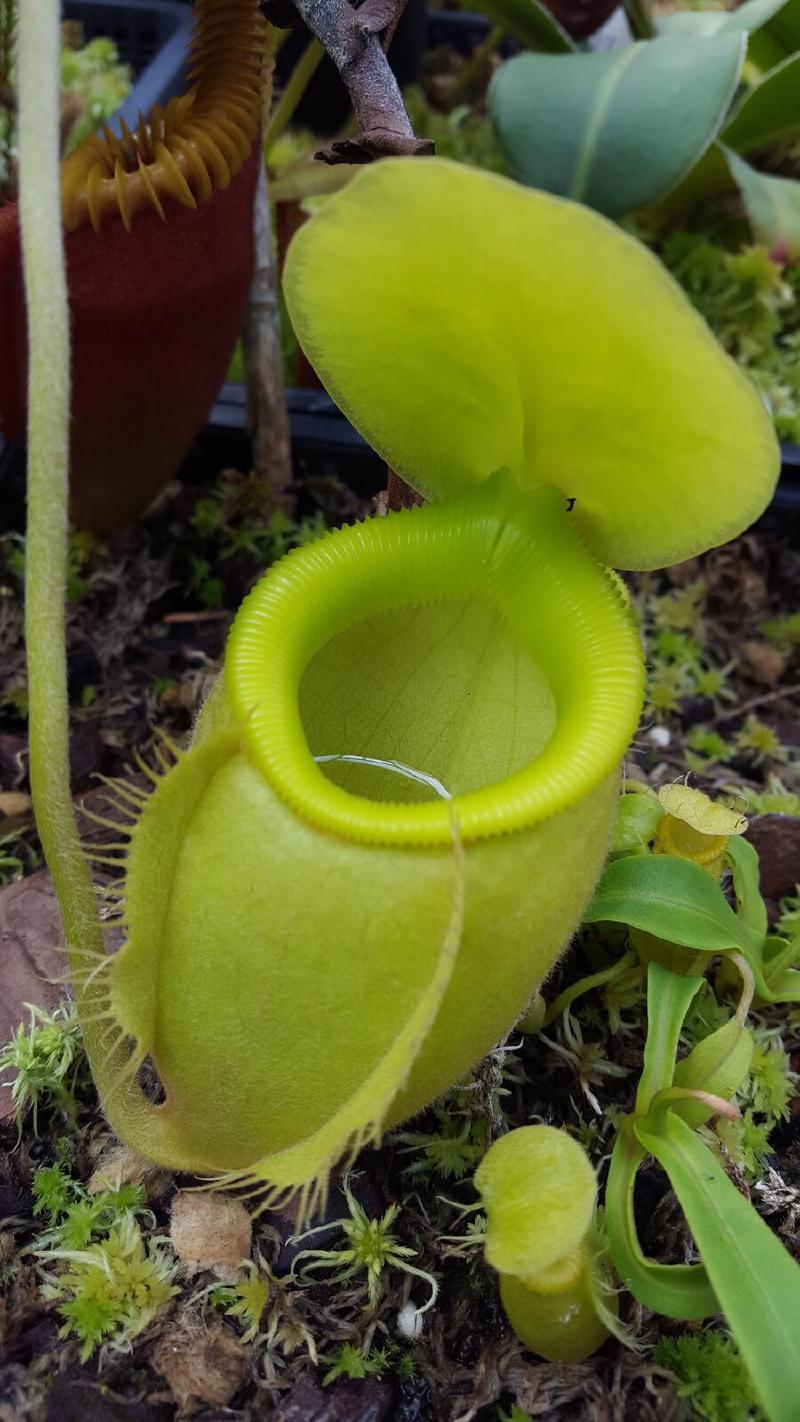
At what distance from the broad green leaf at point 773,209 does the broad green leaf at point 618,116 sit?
315mm

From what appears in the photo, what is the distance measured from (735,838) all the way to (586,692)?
51cm

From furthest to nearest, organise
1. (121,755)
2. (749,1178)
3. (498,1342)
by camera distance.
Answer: (121,755) → (749,1178) → (498,1342)

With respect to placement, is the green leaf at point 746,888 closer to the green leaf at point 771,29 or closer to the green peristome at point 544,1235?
the green peristome at point 544,1235

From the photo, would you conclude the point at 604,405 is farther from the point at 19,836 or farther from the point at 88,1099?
the point at 19,836

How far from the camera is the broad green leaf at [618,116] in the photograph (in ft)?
5.13

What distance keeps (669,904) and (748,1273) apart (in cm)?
34

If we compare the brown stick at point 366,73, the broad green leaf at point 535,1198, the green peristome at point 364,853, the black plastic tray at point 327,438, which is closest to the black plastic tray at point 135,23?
the black plastic tray at point 327,438

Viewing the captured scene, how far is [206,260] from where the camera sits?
51.1 inches

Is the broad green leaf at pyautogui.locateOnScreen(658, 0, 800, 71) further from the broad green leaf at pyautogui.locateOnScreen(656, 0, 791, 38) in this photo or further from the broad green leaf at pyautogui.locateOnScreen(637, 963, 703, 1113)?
the broad green leaf at pyautogui.locateOnScreen(637, 963, 703, 1113)

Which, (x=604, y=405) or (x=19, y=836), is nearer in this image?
(x=604, y=405)

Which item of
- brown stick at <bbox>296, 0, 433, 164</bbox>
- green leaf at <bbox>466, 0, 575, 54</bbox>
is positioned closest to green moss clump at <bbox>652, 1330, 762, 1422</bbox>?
brown stick at <bbox>296, 0, 433, 164</bbox>

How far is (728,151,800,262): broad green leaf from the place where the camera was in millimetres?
1875

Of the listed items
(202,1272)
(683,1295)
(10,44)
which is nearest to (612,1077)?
(683,1295)

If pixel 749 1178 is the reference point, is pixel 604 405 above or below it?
above
